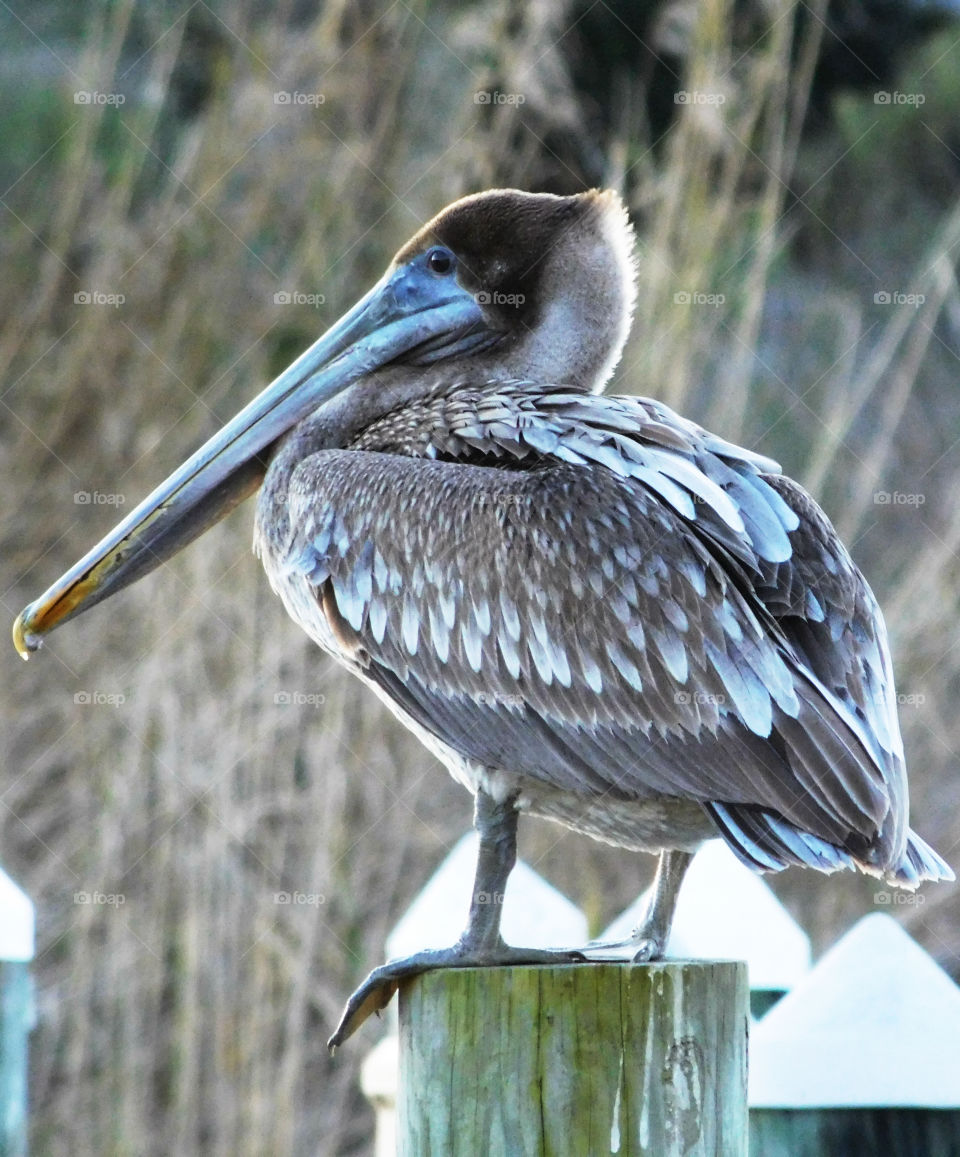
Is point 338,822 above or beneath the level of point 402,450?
beneath

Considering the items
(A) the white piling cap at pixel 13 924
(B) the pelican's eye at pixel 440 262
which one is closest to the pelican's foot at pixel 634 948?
(A) the white piling cap at pixel 13 924

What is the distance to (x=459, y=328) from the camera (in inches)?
135

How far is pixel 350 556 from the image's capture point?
2.98 m

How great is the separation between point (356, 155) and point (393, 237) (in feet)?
0.95

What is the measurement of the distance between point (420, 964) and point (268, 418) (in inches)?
52.1

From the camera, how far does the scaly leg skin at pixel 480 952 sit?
2551 mm

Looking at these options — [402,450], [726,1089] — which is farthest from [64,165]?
[726,1089]

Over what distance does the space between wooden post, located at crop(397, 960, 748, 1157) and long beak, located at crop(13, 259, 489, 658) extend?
133 centimetres

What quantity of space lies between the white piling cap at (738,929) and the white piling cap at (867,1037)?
0.70 m

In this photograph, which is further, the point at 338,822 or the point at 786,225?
the point at 786,225

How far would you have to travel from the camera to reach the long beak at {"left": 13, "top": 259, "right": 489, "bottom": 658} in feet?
10.7

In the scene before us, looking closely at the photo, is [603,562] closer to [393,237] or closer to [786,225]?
[393,237]

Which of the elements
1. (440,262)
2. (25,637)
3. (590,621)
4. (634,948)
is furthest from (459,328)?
(634,948)

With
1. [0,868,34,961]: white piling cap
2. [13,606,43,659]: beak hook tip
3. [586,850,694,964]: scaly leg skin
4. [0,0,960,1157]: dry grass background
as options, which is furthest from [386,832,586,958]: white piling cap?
[0,0,960,1157]: dry grass background
